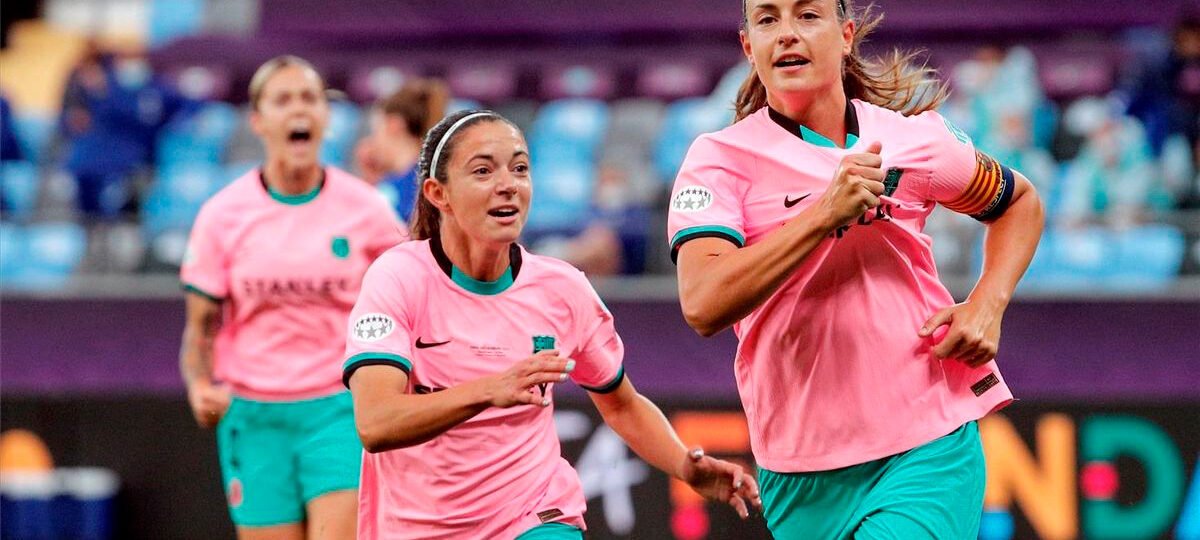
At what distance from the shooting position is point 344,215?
632 cm

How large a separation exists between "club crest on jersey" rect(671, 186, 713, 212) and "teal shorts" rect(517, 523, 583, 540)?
100 cm

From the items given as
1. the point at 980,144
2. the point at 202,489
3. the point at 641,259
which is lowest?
the point at 202,489

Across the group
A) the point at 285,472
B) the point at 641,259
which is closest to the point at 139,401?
the point at 641,259

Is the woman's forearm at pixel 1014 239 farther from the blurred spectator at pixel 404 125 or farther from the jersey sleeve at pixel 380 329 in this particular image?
the blurred spectator at pixel 404 125

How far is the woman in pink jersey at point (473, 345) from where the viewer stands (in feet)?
14.1

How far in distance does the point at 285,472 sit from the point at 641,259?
3.78m

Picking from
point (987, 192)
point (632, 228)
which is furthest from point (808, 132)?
point (632, 228)

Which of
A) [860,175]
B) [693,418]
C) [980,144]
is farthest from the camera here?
[980,144]

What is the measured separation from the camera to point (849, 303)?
161 inches

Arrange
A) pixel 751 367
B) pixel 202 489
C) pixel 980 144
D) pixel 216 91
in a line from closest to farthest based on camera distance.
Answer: pixel 751 367, pixel 202 489, pixel 980 144, pixel 216 91

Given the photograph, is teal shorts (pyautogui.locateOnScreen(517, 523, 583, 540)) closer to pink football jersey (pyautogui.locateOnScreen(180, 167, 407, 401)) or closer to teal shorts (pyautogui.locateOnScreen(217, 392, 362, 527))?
teal shorts (pyautogui.locateOnScreen(217, 392, 362, 527))

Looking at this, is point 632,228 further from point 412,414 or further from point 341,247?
point 412,414

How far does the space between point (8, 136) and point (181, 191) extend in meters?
2.77

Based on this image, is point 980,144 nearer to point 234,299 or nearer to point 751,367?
point 234,299
